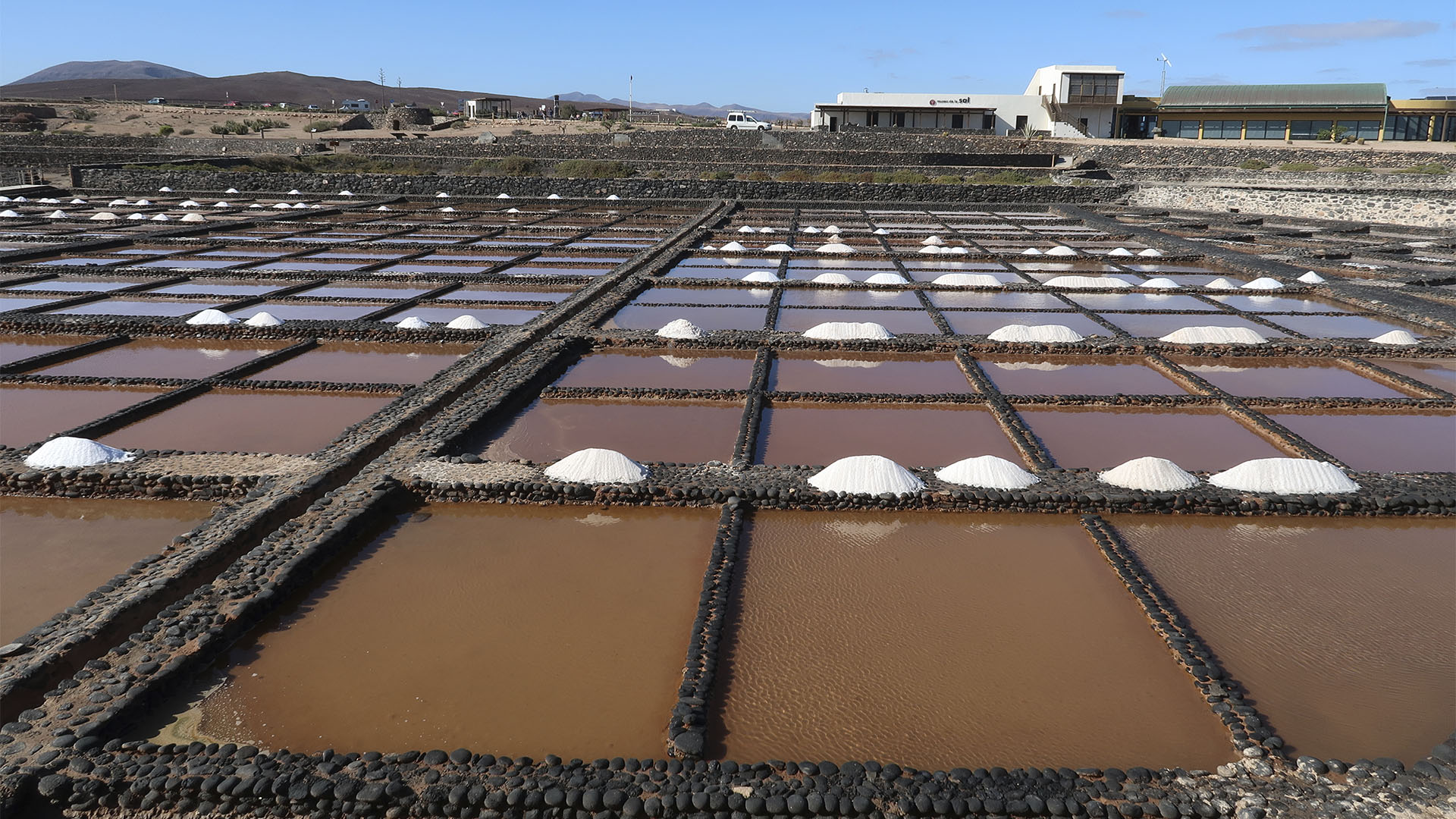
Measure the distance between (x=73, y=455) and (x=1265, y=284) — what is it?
14.2 metres

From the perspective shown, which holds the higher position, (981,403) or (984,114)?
(984,114)

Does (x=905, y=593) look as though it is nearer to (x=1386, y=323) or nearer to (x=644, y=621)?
(x=644, y=621)

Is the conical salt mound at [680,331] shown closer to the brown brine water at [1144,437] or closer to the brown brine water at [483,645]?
the brown brine water at [1144,437]

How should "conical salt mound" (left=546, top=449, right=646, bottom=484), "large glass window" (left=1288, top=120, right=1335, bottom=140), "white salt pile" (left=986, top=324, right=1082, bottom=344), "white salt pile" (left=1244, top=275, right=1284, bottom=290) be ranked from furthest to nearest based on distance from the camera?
"large glass window" (left=1288, top=120, right=1335, bottom=140)
"white salt pile" (left=1244, top=275, right=1284, bottom=290)
"white salt pile" (left=986, top=324, right=1082, bottom=344)
"conical salt mound" (left=546, top=449, right=646, bottom=484)

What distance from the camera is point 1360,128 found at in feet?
117

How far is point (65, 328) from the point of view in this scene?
32.8 feet

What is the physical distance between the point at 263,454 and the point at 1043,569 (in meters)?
4.92

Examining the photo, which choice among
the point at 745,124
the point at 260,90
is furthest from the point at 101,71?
the point at 745,124

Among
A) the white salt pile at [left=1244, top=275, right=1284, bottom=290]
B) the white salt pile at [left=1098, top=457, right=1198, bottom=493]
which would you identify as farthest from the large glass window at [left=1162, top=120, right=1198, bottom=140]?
the white salt pile at [left=1098, top=457, right=1198, bottom=493]

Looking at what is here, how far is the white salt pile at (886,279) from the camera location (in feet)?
44.6

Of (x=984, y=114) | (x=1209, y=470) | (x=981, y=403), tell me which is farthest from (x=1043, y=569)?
(x=984, y=114)

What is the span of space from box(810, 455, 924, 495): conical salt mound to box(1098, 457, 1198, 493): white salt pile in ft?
4.13

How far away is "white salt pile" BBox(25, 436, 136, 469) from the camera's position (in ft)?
19.0

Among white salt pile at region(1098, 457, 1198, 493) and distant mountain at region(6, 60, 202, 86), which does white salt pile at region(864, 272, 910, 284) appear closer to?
white salt pile at region(1098, 457, 1198, 493)
